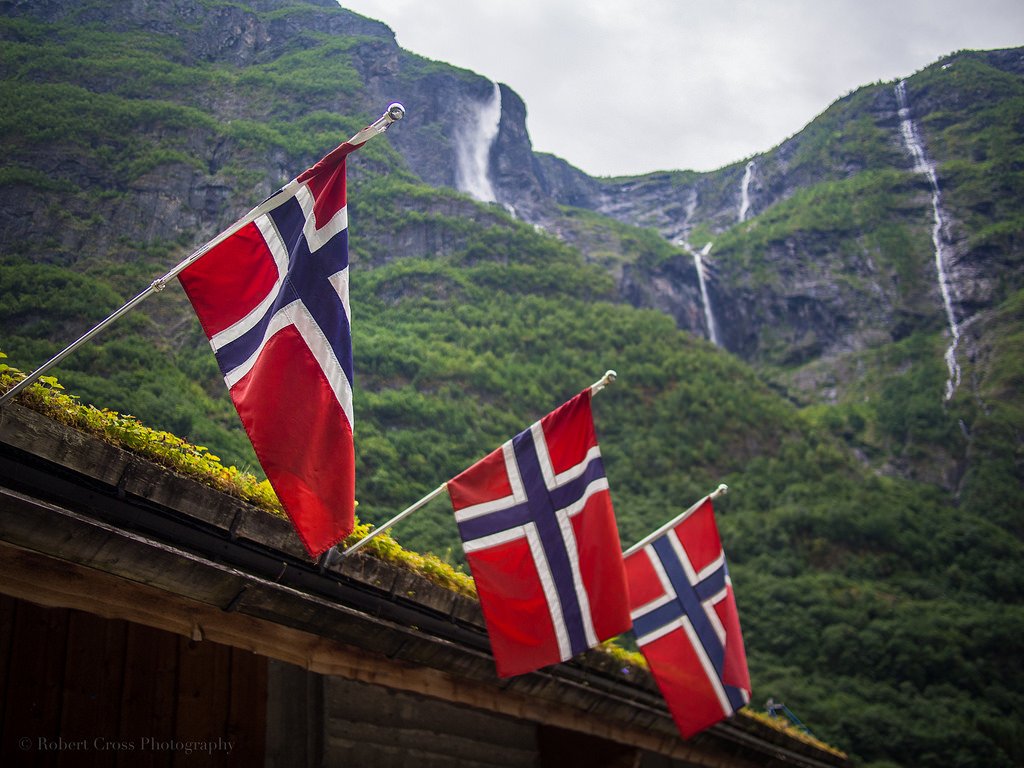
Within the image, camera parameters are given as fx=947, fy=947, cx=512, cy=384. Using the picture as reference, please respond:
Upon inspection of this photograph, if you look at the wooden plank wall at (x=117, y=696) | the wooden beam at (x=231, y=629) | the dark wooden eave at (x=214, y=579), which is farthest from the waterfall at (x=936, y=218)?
the wooden plank wall at (x=117, y=696)

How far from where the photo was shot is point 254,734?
4.93m

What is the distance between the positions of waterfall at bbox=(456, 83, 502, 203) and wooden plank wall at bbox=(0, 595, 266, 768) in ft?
332

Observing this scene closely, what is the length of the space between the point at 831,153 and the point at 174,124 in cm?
8408

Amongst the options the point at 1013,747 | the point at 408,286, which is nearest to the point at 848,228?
the point at 408,286

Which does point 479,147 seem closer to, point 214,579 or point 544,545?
A: point 544,545

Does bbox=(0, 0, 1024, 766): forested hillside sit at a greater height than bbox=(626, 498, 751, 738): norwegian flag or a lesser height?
greater

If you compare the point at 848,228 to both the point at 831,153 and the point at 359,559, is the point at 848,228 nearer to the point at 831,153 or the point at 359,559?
the point at 831,153

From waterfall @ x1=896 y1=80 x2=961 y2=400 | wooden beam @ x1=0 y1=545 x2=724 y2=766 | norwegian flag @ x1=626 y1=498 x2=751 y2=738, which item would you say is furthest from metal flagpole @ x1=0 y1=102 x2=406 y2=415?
waterfall @ x1=896 y1=80 x2=961 y2=400

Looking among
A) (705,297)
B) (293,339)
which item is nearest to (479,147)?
(705,297)

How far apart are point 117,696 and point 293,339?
72.1 inches

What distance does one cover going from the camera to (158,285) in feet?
14.7

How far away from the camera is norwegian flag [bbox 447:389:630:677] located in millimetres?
5395

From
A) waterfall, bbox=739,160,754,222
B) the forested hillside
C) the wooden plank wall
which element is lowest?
the wooden plank wall

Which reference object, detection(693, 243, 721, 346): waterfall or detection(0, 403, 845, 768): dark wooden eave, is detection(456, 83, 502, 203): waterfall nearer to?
detection(693, 243, 721, 346): waterfall
